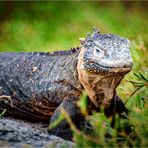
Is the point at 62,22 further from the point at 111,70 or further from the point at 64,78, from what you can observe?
the point at 111,70

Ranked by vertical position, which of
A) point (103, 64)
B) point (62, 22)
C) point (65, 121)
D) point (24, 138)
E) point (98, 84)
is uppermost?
point (62, 22)

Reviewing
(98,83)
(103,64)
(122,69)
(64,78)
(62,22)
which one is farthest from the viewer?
(62,22)

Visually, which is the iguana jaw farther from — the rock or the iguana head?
the rock

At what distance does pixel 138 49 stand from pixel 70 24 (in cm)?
1103

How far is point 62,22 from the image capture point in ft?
59.7

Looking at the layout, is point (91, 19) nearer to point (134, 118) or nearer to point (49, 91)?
point (49, 91)

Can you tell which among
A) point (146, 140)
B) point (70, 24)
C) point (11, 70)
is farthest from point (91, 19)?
point (146, 140)

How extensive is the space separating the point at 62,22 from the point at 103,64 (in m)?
11.1

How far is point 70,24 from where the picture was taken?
18203 mm

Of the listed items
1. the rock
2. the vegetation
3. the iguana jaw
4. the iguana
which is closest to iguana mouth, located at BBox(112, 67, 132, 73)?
the iguana

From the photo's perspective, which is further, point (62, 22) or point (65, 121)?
point (62, 22)

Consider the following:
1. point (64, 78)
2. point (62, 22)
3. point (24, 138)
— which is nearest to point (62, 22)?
point (62, 22)

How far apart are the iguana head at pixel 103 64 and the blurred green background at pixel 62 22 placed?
21.8 ft

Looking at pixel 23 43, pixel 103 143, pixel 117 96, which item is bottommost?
pixel 103 143
